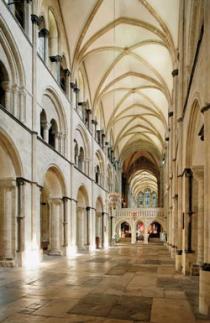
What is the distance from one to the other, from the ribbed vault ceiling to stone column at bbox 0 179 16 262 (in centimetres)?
1127

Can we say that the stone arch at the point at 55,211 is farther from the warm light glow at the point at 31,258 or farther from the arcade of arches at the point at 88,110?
the warm light glow at the point at 31,258

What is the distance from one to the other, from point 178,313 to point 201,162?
20.5ft

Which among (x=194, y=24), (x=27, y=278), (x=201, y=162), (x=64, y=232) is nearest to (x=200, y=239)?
(x=201, y=162)

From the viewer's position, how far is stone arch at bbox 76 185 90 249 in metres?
25.8

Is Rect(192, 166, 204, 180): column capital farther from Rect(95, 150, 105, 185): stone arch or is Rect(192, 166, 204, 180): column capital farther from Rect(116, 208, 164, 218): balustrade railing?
Rect(116, 208, 164, 218): balustrade railing

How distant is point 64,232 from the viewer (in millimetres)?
20109

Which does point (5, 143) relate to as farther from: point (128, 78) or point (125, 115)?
point (125, 115)

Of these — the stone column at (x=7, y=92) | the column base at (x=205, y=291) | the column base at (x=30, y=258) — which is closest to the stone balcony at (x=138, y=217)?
the column base at (x=30, y=258)

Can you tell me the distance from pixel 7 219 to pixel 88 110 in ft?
50.6

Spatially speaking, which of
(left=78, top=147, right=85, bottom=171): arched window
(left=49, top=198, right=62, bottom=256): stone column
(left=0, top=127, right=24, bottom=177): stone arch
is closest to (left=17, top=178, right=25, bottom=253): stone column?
(left=0, top=127, right=24, bottom=177): stone arch

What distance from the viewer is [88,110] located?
1072 inches

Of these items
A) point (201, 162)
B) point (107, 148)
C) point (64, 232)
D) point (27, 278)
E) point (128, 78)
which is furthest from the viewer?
point (107, 148)

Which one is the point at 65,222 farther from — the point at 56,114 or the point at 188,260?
the point at 188,260

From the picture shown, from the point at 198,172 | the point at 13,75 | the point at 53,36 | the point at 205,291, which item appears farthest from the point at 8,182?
the point at 53,36
